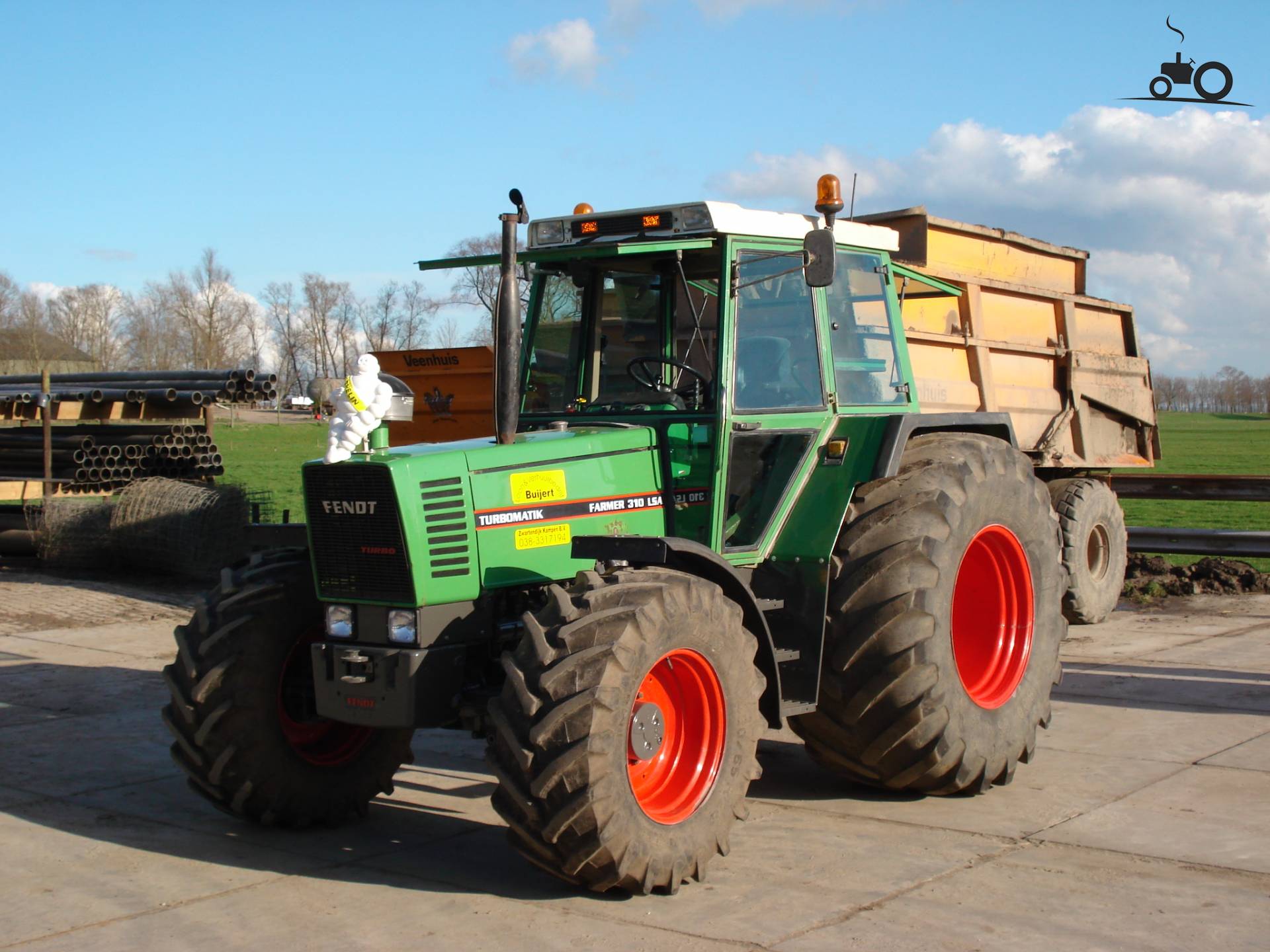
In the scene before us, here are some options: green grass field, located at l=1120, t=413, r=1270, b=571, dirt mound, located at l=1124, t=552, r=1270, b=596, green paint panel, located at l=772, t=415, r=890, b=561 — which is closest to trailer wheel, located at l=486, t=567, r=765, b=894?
green paint panel, located at l=772, t=415, r=890, b=561

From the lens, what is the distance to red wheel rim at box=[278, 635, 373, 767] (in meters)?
5.81

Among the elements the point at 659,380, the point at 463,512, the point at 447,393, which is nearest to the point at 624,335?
Result: the point at 659,380

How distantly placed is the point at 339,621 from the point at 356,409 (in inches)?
41.9

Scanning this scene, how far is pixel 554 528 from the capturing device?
18.2 ft

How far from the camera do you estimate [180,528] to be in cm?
1370

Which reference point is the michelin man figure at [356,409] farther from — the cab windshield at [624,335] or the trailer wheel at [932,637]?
the trailer wheel at [932,637]

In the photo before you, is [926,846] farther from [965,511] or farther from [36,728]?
[36,728]

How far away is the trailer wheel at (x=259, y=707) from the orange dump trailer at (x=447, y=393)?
8.56m

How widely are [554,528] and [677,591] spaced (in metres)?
0.86

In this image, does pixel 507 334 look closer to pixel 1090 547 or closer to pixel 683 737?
pixel 683 737

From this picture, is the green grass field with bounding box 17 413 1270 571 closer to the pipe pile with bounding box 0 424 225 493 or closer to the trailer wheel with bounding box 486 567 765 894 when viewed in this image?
the pipe pile with bounding box 0 424 225 493

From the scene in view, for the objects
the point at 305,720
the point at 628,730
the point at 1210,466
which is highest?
the point at 1210,466

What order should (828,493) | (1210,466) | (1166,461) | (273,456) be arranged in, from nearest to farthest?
(828,493) < (1210,466) < (273,456) < (1166,461)

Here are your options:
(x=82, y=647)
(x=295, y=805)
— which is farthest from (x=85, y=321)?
(x=295, y=805)
